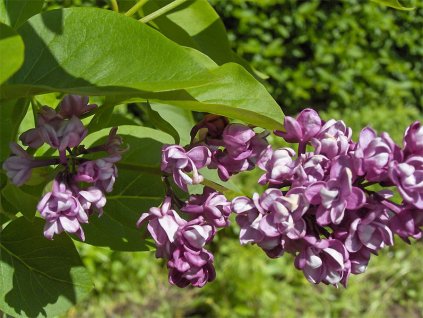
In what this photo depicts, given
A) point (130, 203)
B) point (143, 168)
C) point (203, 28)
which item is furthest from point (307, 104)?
point (143, 168)

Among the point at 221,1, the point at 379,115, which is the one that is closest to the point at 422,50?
the point at 379,115

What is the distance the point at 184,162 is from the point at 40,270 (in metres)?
0.25

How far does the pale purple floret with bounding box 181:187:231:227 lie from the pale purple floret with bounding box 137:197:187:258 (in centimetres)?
1

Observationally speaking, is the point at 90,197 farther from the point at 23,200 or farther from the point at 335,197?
the point at 335,197

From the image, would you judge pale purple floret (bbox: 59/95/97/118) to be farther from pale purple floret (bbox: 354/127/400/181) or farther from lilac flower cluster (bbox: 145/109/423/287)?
pale purple floret (bbox: 354/127/400/181)

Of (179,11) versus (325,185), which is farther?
(179,11)

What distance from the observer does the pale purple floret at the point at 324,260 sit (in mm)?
562

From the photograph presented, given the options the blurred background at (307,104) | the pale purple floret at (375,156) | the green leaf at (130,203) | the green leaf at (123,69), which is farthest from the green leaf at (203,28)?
the blurred background at (307,104)

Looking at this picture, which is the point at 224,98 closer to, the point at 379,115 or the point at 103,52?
the point at 103,52

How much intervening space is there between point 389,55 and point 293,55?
2.29 ft

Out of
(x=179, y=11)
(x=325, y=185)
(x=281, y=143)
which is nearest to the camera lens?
(x=325, y=185)

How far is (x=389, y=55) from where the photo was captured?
14.9 feet

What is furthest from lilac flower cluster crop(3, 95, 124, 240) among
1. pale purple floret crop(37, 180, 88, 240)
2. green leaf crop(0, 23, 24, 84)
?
green leaf crop(0, 23, 24, 84)

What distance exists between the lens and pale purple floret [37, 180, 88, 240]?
0.57 meters
